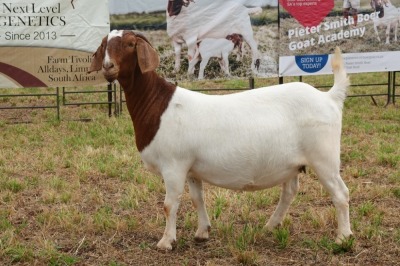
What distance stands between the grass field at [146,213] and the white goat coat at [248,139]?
0.63m

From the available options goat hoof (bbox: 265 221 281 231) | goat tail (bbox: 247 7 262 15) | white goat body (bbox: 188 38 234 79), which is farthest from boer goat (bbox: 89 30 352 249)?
goat tail (bbox: 247 7 262 15)

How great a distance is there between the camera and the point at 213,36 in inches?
432

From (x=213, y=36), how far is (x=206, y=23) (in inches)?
10.9

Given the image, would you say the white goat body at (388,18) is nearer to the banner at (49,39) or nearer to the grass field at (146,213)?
the grass field at (146,213)

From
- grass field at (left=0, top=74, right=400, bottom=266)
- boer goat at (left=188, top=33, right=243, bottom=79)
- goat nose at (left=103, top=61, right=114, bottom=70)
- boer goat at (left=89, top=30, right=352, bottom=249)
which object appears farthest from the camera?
boer goat at (left=188, top=33, right=243, bottom=79)

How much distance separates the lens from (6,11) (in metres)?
10.4

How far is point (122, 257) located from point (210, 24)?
7.08m

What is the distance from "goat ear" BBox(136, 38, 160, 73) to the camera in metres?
4.38

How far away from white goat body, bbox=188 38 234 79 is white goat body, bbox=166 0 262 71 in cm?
8

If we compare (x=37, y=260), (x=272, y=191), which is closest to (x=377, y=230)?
(x=272, y=191)

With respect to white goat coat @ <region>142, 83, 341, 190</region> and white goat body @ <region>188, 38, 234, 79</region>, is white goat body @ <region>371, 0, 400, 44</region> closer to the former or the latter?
white goat body @ <region>188, 38, 234, 79</region>

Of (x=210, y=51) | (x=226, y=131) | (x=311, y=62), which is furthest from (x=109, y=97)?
(x=226, y=131)

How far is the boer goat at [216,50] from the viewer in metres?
11.0

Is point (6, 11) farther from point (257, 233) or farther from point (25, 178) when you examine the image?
point (257, 233)
